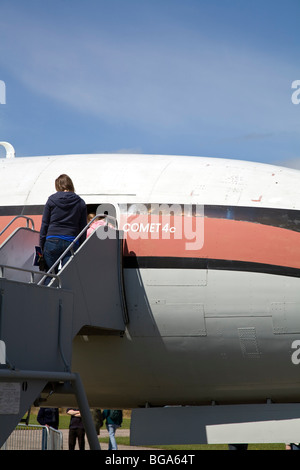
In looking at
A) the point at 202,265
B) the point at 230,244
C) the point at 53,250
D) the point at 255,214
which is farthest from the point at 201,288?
the point at 53,250

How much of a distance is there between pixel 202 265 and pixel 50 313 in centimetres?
253

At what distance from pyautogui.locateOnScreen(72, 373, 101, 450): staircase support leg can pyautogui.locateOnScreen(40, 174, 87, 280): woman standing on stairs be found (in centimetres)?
169

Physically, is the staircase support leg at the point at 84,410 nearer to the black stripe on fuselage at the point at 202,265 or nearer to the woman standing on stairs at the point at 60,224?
the woman standing on stairs at the point at 60,224

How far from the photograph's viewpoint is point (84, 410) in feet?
29.7

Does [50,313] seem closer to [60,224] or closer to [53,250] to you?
[53,250]

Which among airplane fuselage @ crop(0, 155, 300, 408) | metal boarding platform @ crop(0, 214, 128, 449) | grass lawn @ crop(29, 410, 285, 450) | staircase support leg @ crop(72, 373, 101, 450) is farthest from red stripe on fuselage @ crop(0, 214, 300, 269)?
grass lawn @ crop(29, 410, 285, 450)

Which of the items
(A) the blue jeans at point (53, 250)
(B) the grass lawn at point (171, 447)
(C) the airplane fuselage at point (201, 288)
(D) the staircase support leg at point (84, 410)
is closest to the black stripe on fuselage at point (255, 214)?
(C) the airplane fuselage at point (201, 288)

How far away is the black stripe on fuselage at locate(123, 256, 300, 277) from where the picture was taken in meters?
10.2

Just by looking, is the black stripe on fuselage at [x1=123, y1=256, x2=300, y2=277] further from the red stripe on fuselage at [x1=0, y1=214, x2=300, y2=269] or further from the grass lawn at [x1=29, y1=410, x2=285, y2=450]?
the grass lawn at [x1=29, y1=410, x2=285, y2=450]

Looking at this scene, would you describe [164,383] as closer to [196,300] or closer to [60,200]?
[196,300]

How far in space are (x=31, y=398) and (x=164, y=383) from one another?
2.91 meters

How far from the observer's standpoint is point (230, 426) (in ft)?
34.0

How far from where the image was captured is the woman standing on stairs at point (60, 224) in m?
9.71

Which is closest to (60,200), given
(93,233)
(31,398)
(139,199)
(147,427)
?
(93,233)
